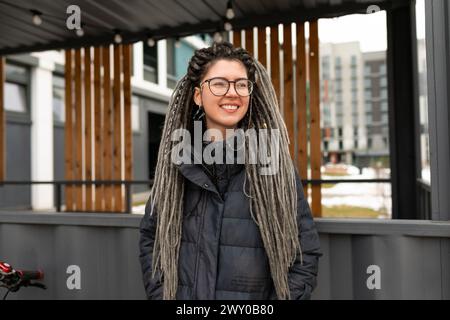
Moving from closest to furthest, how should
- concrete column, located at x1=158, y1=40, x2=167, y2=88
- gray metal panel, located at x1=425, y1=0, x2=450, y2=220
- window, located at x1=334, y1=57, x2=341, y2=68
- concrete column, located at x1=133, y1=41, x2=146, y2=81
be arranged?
gray metal panel, located at x1=425, y1=0, x2=450, y2=220 < concrete column, located at x1=133, y1=41, x2=146, y2=81 < concrete column, located at x1=158, y1=40, x2=167, y2=88 < window, located at x1=334, y1=57, x2=341, y2=68

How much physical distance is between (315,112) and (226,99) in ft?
13.3

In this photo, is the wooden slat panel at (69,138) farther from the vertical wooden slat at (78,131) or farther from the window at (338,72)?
the window at (338,72)

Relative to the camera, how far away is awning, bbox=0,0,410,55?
4641 mm

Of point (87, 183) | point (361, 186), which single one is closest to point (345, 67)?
point (361, 186)

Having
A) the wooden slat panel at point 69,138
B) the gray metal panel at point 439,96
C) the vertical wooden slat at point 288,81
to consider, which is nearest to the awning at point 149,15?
the vertical wooden slat at point 288,81

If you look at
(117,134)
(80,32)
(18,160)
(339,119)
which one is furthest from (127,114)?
(339,119)

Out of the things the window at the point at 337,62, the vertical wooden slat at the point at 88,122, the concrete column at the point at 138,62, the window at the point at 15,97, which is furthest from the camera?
the window at the point at 337,62

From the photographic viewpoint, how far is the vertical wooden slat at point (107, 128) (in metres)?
6.39

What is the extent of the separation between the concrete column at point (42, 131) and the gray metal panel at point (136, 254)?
8549mm

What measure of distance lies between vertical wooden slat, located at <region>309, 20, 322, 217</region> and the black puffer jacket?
368cm

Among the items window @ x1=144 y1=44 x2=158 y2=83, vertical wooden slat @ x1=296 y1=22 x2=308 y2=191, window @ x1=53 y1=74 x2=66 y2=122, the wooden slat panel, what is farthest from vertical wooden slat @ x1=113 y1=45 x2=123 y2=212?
window @ x1=144 y1=44 x2=158 y2=83

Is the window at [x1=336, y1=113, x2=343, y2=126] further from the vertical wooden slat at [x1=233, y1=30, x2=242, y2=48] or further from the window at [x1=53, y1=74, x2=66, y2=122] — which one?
the vertical wooden slat at [x1=233, y1=30, x2=242, y2=48]

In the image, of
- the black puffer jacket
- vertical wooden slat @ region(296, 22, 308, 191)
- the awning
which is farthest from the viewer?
vertical wooden slat @ region(296, 22, 308, 191)

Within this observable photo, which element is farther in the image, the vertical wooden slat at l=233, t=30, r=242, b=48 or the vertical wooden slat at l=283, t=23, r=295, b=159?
the vertical wooden slat at l=233, t=30, r=242, b=48
